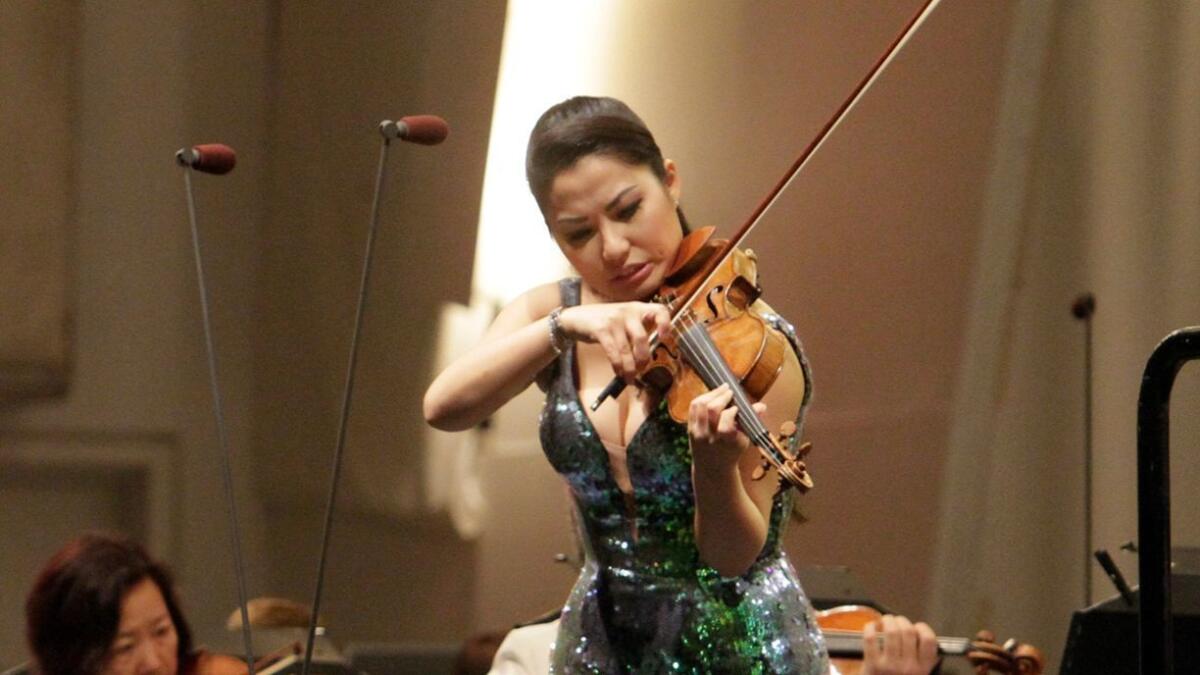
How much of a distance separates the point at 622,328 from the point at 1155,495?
2.01 ft

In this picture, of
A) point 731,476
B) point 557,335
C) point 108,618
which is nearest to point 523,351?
point 557,335

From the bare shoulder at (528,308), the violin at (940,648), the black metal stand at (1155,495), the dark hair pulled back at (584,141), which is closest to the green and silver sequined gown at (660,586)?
the bare shoulder at (528,308)

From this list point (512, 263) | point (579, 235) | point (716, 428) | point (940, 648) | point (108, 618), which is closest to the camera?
point (716, 428)

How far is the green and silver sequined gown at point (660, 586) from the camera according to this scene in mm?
1708

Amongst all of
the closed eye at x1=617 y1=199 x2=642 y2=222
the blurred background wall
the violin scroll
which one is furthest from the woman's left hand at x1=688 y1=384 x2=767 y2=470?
the blurred background wall

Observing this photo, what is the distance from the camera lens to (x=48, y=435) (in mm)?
3795

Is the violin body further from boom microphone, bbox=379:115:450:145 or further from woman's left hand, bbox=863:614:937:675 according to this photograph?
woman's left hand, bbox=863:614:937:675

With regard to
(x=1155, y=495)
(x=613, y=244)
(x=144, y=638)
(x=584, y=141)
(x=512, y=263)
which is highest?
(x=512, y=263)

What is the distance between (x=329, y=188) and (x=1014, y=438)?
5.34 feet

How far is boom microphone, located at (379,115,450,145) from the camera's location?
2111 mm

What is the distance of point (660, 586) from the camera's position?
1721mm

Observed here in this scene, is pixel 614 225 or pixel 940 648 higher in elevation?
pixel 614 225

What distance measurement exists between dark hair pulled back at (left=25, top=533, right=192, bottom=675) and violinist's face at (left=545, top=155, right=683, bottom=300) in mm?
1405

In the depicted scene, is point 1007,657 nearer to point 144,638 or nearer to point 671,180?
point 671,180
